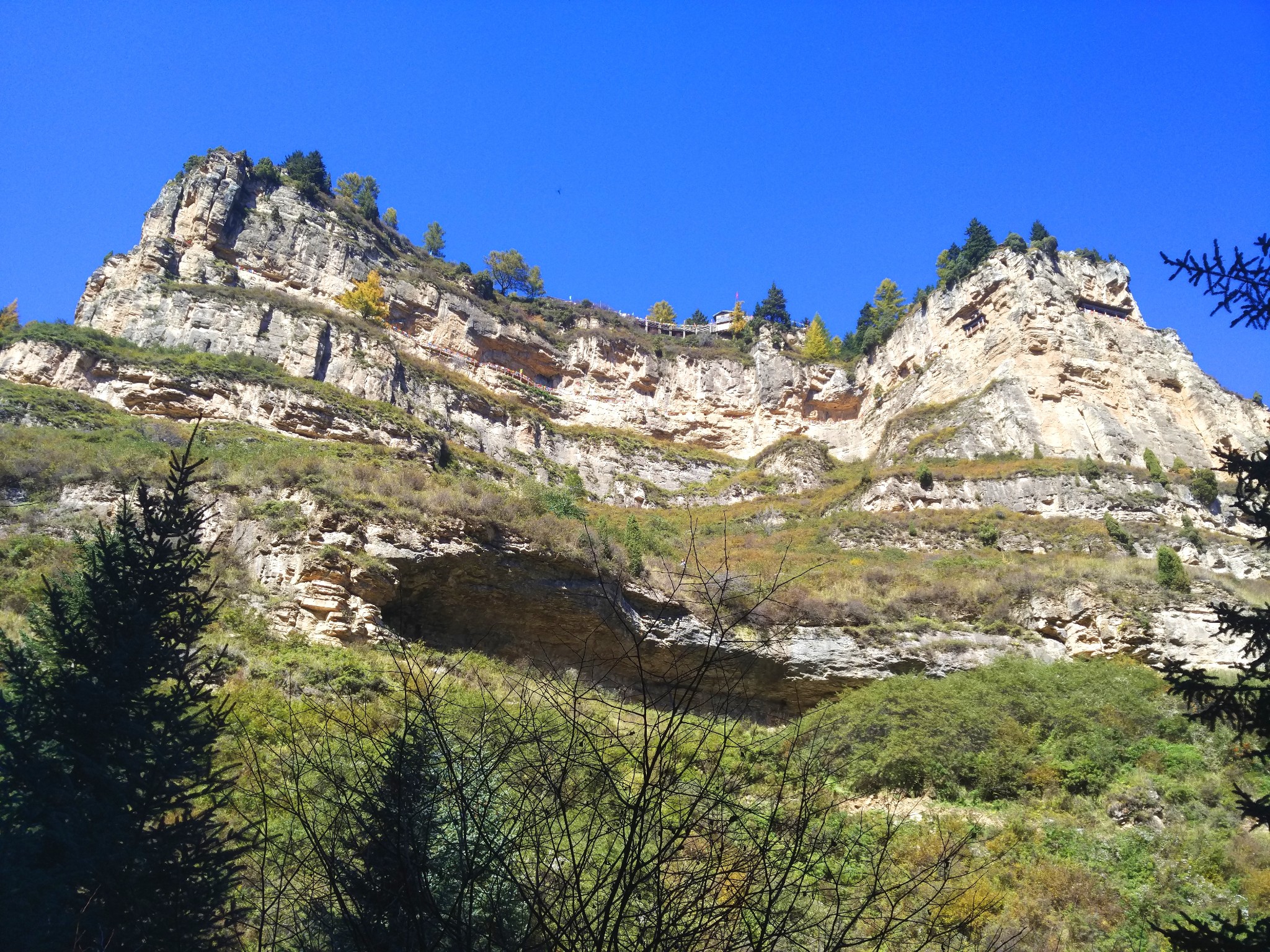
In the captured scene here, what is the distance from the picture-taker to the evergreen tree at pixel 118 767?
484 centimetres

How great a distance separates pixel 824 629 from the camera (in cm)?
1995

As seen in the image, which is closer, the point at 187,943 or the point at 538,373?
the point at 187,943

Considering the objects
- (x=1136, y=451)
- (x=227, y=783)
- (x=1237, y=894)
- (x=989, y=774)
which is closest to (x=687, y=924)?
(x=227, y=783)

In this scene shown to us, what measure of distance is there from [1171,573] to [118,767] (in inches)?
1011

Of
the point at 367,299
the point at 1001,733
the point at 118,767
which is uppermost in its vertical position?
the point at 367,299

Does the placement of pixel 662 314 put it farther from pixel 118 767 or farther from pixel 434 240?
pixel 118 767

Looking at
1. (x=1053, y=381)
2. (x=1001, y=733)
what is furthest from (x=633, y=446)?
(x=1001, y=733)

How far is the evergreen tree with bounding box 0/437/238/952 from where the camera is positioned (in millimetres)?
4836

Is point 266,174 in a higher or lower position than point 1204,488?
higher

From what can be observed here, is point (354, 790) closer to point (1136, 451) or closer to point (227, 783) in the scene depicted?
point (227, 783)

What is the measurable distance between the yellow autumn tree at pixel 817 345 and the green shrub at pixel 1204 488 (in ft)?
83.7

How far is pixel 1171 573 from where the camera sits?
22.0m

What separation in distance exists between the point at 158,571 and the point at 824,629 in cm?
1644

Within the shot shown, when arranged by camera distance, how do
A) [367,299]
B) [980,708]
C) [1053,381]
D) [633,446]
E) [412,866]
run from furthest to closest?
[633,446] → [367,299] → [1053,381] → [980,708] → [412,866]
